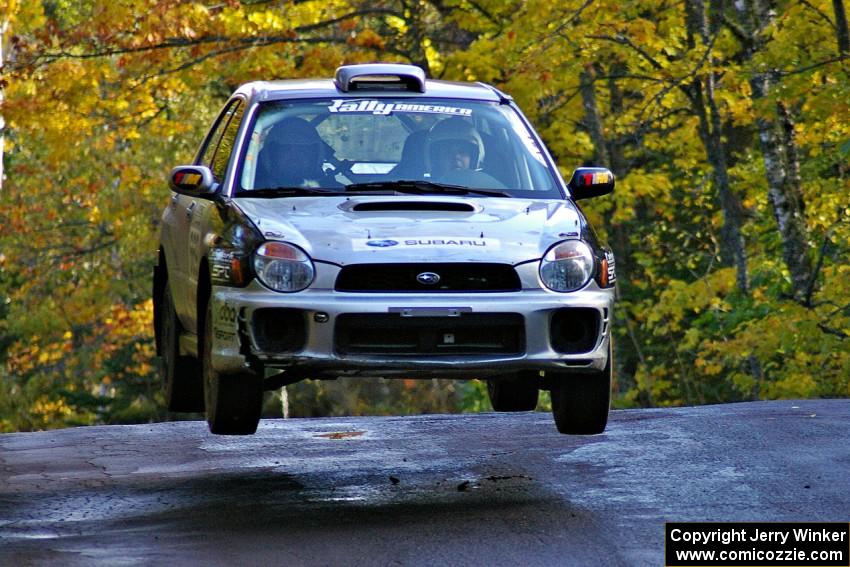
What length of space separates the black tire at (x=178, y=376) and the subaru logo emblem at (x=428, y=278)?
250 centimetres

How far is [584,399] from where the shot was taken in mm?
8875

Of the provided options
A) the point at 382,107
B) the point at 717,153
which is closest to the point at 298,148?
the point at 382,107

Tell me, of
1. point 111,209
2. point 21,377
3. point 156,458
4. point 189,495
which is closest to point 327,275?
point 189,495

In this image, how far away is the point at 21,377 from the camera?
41094 mm

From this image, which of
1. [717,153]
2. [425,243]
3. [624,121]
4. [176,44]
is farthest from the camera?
[624,121]

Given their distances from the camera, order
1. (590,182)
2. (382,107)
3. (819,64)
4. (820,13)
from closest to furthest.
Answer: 1. (590,182)
2. (382,107)
3. (819,64)
4. (820,13)

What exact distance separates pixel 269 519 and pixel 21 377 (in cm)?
3409

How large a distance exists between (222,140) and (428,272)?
7.82 feet

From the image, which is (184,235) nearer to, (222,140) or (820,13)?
(222,140)

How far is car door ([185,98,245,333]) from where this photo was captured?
9141 millimetres

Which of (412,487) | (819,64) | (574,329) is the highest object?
(819,64)

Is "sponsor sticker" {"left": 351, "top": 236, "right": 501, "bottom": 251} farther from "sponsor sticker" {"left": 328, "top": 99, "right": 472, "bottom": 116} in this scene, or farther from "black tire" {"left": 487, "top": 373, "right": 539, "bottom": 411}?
"black tire" {"left": 487, "top": 373, "right": 539, "bottom": 411}

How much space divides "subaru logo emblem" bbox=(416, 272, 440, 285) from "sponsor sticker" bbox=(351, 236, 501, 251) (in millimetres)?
123

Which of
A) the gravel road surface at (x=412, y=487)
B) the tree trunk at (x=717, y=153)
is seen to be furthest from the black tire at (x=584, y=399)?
the tree trunk at (x=717, y=153)
